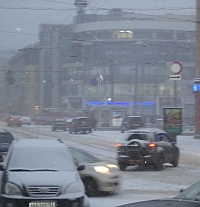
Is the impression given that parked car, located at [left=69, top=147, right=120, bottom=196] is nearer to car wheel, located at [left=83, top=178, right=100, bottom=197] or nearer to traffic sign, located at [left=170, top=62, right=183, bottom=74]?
car wheel, located at [left=83, top=178, right=100, bottom=197]

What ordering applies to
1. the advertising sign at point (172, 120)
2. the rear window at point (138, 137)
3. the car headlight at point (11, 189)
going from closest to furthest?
1. the car headlight at point (11, 189)
2. the rear window at point (138, 137)
3. the advertising sign at point (172, 120)

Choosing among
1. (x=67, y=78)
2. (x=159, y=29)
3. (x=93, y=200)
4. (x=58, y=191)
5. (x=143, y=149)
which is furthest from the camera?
(x=67, y=78)

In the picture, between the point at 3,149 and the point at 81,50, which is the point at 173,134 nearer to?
the point at 3,149

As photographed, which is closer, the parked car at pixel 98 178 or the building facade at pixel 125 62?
the parked car at pixel 98 178

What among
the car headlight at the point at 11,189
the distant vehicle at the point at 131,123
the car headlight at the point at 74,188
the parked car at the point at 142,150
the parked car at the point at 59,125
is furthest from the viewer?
the parked car at the point at 59,125

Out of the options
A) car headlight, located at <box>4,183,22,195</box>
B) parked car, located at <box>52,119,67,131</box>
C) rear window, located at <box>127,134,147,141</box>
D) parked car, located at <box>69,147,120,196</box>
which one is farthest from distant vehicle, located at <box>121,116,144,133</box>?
car headlight, located at <box>4,183,22,195</box>

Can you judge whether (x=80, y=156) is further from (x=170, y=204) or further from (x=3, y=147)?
(x=170, y=204)

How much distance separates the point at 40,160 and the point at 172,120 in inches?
885

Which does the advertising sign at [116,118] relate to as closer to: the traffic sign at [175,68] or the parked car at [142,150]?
the traffic sign at [175,68]

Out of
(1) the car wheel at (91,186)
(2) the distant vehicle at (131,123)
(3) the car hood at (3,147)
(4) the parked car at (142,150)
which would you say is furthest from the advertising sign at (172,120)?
(2) the distant vehicle at (131,123)

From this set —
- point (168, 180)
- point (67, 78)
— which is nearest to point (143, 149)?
point (168, 180)

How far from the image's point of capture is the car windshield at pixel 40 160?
11.0 meters

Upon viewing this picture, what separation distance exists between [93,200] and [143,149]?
25.5 feet

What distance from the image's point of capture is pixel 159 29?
89750 millimetres
